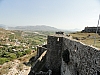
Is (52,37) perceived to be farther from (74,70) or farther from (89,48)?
(89,48)

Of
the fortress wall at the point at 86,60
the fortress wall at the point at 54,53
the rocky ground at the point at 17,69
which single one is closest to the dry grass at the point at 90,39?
the fortress wall at the point at 86,60

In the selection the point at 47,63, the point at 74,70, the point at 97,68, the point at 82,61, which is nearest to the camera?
the point at 97,68

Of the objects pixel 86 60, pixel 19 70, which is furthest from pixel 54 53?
pixel 86 60

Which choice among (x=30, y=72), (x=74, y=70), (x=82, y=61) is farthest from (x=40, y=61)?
(x=82, y=61)

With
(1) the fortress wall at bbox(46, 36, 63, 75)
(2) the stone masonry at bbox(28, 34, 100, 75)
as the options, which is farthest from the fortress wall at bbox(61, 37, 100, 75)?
(1) the fortress wall at bbox(46, 36, 63, 75)

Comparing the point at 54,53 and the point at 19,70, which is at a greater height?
the point at 54,53

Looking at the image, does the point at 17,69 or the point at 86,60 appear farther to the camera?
the point at 17,69

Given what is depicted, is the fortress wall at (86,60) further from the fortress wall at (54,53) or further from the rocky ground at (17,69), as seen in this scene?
the rocky ground at (17,69)

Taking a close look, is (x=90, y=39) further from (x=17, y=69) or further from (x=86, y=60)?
(x=17, y=69)

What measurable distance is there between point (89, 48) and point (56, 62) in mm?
9292

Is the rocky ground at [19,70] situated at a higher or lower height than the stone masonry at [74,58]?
lower

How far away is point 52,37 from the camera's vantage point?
718 inches

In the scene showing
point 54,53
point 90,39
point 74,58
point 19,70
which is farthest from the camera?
point 19,70

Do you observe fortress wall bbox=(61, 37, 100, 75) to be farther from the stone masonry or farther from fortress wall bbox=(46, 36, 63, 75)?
fortress wall bbox=(46, 36, 63, 75)
